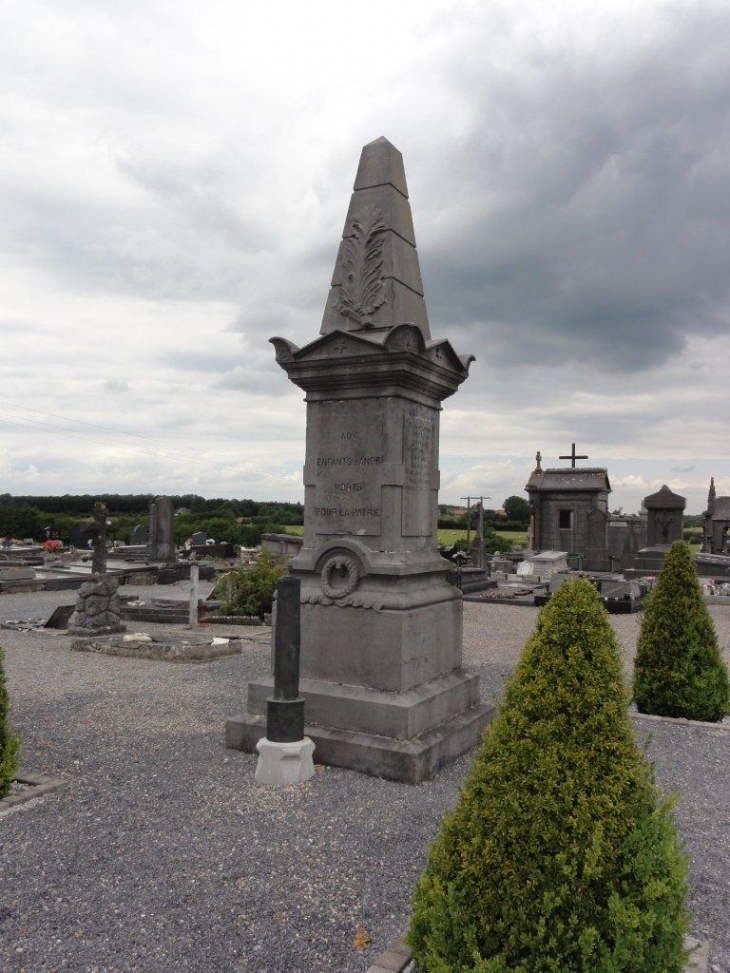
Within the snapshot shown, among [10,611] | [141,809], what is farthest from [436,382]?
[10,611]

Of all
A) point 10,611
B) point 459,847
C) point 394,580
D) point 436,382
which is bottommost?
point 10,611

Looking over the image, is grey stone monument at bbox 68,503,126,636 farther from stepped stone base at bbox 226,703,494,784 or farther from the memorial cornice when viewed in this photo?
the memorial cornice

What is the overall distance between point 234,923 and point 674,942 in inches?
84.6

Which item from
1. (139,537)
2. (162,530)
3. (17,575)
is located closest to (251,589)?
(17,575)

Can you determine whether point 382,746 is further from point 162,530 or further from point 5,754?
point 162,530

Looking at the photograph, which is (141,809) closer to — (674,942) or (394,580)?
(394,580)

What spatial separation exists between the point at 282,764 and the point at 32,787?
1927 millimetres

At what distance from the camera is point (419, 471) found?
6.69 metres

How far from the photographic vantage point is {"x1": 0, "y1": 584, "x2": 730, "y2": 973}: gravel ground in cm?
331

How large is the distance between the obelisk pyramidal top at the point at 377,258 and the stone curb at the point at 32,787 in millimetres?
4553

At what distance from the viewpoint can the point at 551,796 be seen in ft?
8.07

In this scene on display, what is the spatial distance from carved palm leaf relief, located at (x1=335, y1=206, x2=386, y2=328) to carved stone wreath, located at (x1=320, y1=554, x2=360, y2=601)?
229 centimetres

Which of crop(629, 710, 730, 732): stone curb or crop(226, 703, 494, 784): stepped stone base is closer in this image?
crop(226, 703, 494, 784): stepped stone base

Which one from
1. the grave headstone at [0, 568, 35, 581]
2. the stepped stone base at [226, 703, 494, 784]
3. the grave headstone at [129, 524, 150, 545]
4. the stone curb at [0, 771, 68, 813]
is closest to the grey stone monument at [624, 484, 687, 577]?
the grave headstone at [0, 568, 35, 581]
